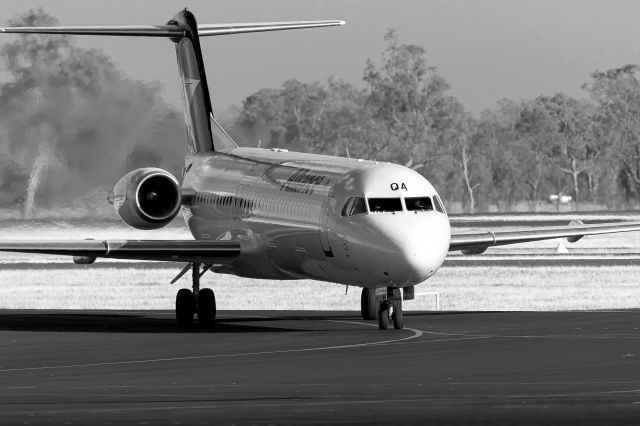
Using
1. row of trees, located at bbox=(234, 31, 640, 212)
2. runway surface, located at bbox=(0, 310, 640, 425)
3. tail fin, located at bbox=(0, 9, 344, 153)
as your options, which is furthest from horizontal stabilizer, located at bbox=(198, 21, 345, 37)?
row of trees, located at bbox=(234, 31, 640, 212)

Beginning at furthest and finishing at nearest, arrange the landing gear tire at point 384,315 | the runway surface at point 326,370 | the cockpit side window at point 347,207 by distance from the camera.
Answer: the landing gear tire at point 384,315
the cockpit side window at point 347,207
the runway surface at point 326,370

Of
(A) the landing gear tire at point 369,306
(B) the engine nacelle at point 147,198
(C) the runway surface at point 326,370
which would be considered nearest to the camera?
(C) the runway surface at point 326,370

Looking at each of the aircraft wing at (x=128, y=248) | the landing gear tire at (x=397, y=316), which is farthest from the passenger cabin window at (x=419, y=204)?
the aircraft wing at (x=128, y=248)

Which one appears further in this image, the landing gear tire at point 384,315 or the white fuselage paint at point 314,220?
the landing gear tire at point 384,315

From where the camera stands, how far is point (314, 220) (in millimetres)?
28031

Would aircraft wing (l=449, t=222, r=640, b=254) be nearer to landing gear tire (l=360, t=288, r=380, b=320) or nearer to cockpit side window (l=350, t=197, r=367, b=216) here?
landing gear tire (l=360, t=288, r=380, b=320)

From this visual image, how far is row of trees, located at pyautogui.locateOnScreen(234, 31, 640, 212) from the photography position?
14462cm

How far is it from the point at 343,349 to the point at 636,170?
14205cm

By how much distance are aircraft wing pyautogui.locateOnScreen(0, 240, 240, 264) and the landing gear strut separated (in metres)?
4.13

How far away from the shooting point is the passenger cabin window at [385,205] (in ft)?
87.0

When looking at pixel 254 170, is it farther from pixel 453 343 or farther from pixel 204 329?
pixel 453 343

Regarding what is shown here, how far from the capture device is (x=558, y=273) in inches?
1966

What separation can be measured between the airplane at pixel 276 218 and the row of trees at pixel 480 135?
9578 centimetres

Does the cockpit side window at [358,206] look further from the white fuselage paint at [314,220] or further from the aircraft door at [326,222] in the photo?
the aircraft door at [326,222]
